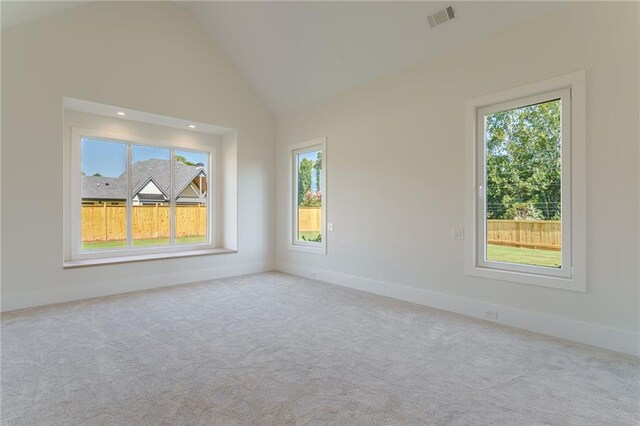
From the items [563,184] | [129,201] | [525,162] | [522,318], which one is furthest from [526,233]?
[129,201]

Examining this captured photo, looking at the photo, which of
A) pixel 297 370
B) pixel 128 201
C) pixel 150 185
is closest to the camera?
pixel 297 370

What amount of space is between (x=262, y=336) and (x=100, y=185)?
385cm

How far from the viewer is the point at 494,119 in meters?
3.65

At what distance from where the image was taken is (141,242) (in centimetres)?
554

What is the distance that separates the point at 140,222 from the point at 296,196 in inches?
106

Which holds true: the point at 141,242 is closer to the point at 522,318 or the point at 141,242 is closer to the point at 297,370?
the point at 297,370

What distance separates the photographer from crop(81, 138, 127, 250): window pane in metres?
A: 4.98

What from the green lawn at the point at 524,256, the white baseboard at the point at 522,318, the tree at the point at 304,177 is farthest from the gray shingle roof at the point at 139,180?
the green lawn at the point at 524,256

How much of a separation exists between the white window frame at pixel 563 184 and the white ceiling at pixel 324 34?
75cm

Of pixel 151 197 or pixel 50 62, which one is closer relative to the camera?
pixel 50 62

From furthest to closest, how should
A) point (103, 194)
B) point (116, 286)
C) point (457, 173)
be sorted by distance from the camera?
point (103, 194)
point (116, 286)
point (457, 173)

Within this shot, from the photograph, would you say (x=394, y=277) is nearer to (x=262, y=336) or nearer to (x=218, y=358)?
(x=262, y=336)

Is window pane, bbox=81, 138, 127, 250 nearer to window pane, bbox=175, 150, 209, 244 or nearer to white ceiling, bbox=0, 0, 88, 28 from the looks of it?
window pane, bbox=175, 150, 209, 244

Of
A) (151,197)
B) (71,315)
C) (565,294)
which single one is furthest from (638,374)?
(151,197)
